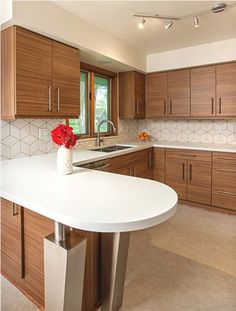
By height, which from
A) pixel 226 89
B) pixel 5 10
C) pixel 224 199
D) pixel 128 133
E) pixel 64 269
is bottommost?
pixel 224 199

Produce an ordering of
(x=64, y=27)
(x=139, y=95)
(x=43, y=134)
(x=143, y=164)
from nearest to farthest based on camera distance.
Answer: (x=64, y=27) < (x=43, y=134) < (x=143, y=164) < (x=139, y=95)

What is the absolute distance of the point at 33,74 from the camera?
6.89ft

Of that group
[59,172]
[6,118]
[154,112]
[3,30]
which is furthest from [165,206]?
[154,112]

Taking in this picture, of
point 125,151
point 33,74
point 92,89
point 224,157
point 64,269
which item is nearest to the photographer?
point 64,269

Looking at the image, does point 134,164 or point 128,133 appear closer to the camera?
point 134,164

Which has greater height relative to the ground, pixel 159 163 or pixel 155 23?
pixel 155 23

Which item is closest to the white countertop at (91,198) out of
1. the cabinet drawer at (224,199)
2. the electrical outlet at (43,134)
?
the electrical outlet at (43,134)

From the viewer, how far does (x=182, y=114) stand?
12.3 feet

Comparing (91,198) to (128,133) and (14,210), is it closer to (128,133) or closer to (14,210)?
(14,210)

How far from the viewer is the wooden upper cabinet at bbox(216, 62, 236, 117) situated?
3.31 m

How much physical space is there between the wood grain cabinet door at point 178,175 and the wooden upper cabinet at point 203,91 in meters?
0.79

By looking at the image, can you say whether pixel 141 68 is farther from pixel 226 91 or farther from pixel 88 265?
pixel 88 265

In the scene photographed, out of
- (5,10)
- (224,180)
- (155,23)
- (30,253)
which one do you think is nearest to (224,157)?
(224,180)

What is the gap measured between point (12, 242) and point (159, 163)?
2.53 meters
